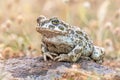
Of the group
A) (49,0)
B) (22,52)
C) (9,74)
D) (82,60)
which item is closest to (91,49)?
(82,60)

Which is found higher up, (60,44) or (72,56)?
(60,44)

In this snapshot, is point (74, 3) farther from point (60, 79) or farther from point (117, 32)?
point (60, 79)

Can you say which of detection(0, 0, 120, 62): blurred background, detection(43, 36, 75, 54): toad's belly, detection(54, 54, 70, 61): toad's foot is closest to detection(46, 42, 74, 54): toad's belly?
detection(43, 36, 75, 54): toad's belly

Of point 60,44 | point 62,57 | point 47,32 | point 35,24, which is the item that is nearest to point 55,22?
point 47,32

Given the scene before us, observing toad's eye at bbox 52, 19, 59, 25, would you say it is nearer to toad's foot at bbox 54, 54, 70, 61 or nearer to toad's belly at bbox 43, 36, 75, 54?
toad's belly at bbox 43, 36, 75, 54

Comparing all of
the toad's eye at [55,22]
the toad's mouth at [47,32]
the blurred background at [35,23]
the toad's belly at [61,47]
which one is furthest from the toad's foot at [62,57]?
the blurred background at [35,23]

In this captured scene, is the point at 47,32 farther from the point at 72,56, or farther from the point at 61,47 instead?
the point at 72,56

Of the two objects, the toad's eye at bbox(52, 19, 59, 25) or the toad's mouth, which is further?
the toad's eye at bbox(52, 19, 59, 25)

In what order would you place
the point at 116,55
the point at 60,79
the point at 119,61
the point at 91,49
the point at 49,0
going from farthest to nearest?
the point at 49,0 → the point at 116,55 → the point at 119,61 → the point at 91,49 → the point at 60,79
